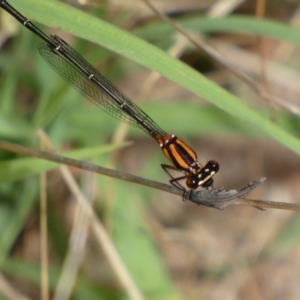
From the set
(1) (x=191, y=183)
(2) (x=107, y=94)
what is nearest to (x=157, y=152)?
(2) (x=107, y=94)

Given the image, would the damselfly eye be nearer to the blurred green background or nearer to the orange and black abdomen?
the orange and black abdomen

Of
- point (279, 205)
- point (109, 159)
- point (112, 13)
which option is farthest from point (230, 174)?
point (279, 205)

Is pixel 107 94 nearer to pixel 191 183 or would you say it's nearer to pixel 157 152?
pixel 191 183

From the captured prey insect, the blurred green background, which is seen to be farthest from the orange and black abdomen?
the blurred green background

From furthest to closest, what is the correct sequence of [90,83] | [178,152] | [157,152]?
1. [157,152]
2. [90,83]
3. [178,152]

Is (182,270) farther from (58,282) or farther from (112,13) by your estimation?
(112,13)

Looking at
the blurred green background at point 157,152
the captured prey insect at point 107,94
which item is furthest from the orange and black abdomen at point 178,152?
the blurred green background at point 157,152

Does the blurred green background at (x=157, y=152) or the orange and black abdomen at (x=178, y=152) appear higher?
the blurred green background at (x=157, y=152)

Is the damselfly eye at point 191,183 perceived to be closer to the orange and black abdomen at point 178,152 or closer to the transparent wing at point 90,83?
the orange and black abdomen at point 178,152
